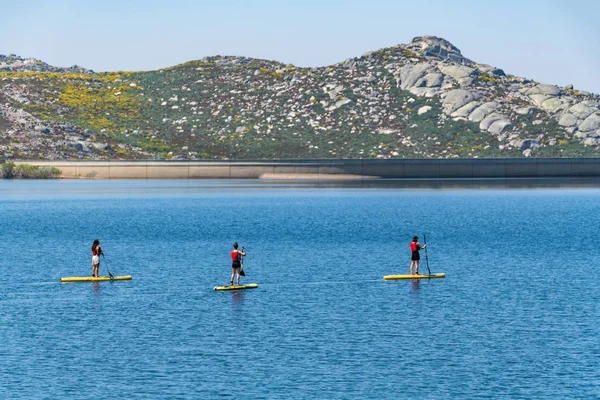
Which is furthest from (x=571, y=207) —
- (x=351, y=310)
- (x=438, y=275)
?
(x=351, y=310)

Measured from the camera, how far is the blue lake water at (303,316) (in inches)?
1324

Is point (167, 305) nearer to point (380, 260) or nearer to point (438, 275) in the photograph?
point (438, 275)

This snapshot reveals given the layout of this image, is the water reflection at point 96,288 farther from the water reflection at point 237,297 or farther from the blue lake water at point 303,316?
the water reflection at point 237,297

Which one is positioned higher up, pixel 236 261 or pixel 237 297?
pixel 236 261

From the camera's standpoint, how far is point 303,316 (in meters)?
45.3

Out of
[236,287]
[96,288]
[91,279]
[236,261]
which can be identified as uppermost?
[236,261]

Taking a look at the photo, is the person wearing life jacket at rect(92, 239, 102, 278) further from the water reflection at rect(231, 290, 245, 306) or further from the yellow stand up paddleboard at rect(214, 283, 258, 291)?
the water reflection at rect(231, 290, 245, 306)

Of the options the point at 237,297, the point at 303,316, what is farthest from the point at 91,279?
A: the point at 303,316

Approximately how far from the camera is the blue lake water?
3362cm

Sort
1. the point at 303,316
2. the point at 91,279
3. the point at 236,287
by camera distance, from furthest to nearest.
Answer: the point at 91,279, the point at 236,287, the point at 303,316

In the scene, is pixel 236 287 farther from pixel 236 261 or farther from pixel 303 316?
pixel 303 316

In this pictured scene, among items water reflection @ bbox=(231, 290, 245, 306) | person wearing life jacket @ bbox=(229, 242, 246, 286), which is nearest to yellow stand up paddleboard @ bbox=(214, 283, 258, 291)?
water reflection @ bbox=(231, 290, 245, 306)

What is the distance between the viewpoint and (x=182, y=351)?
37.8m

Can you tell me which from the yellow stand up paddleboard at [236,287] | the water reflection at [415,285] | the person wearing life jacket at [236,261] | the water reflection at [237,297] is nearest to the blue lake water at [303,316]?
the water reflection at [237,297]
